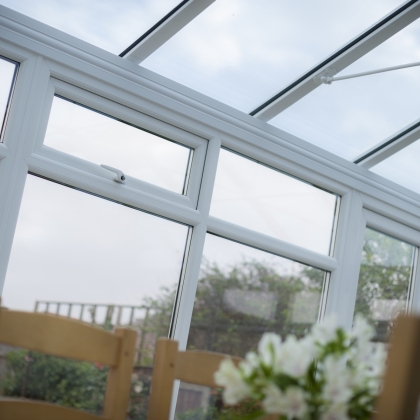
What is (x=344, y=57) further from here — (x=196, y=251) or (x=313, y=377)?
(x=313, y=377)

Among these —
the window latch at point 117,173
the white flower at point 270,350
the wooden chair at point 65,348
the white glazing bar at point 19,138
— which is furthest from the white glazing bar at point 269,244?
the white flower at point 270,350

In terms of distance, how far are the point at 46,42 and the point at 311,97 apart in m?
1.31

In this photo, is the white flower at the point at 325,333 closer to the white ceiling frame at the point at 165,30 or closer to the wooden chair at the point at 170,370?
the wooden chair at the point at 170,370

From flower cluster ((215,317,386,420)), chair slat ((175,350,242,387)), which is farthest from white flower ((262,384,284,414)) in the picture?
chair slat ((175,350,242,387))

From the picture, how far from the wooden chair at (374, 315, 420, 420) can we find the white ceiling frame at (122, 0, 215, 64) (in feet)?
6.39

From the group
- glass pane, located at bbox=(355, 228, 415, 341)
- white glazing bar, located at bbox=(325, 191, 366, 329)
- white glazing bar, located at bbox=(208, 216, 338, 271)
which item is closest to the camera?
white glazing bar, located at bbox=(208, 216, 338, 271)

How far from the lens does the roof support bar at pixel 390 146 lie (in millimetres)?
3291

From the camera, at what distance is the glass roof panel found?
2.44 m

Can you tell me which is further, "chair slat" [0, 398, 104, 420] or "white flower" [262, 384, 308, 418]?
"chair slat" [0, 398, 104, 420]

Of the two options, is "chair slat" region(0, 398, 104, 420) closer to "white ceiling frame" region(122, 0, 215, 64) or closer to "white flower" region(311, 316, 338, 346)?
"white flower" region(311, 316, 338, 346)

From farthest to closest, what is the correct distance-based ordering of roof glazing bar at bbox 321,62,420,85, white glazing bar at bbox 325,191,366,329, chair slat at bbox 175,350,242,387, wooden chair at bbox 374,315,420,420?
white glazing bar at bbox 325,191,366,329, roof glazing bar at bbox 321,62,420,85, chair slat at bbox 175,350,242,387, wooden chair at bbox 374,315,420,420

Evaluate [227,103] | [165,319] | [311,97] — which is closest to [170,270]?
[165,319]

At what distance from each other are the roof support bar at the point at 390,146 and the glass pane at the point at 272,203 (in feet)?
0.91

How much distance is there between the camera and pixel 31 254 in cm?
248
